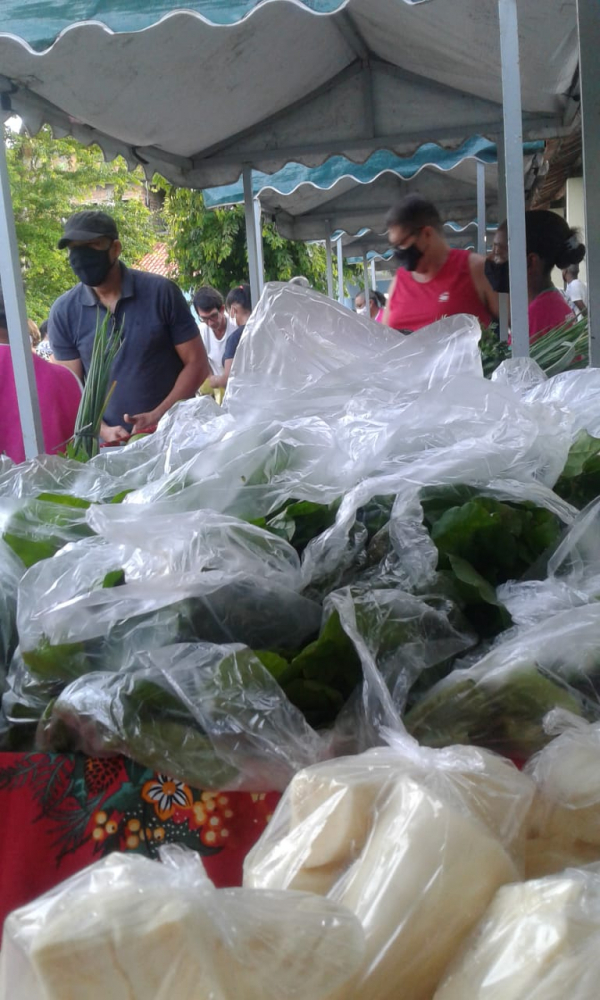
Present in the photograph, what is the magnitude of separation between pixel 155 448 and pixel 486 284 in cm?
267

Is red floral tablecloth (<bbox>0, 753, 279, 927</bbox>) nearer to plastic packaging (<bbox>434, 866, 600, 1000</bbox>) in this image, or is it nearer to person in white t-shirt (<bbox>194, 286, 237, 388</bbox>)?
plastic packaging (<bbox>434, 866, 600, 1000</bbox>)

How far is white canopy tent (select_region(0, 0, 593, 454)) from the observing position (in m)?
2.63

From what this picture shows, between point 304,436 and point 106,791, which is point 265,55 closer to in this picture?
point 304,436

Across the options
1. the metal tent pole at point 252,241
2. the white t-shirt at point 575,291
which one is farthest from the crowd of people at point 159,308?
the white t-shirt at point 575,291

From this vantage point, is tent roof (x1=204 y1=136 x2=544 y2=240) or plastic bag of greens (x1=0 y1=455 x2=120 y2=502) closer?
plastic bag of greens (x1=0 y1=455 x2=120 y2=502)

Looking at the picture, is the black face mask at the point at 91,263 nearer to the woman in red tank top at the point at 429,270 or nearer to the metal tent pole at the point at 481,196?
the woman in red tank top at the point at 429,270

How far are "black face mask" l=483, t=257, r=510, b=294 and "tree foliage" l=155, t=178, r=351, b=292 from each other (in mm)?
9241

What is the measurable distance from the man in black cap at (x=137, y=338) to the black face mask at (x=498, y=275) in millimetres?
1258

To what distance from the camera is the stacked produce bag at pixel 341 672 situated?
48cm

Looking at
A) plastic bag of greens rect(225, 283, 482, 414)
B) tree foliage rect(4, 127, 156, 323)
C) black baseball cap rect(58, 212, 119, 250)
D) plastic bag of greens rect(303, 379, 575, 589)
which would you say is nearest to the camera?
plastic bag of greens rect(303, 379, 575, 589)

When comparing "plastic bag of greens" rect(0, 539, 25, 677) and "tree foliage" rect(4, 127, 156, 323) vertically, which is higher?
"tree foliage" rect(4, 127, 156, 323)

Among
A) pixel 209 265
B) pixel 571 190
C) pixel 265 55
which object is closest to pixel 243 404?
pixel 265 55

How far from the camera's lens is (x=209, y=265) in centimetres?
1288

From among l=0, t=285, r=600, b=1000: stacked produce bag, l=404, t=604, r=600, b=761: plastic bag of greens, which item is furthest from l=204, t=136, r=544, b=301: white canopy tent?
l=404, t=604, r=600, b=761: plastic bag of greens
